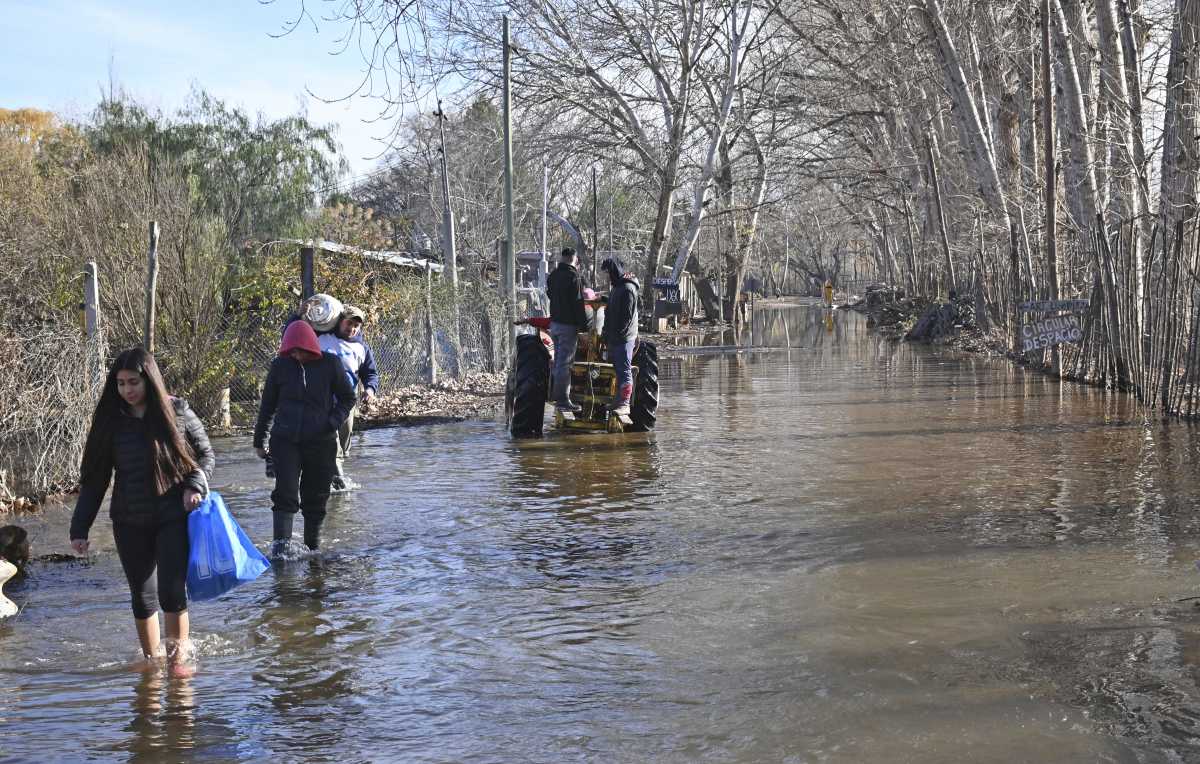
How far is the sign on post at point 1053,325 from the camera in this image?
21.9 m

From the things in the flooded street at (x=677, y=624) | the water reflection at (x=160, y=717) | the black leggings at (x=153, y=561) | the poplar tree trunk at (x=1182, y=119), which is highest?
the poplar tree trunk at (x=1182, y=119)

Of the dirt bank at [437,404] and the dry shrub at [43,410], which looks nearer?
the dry shrub at [43,410]

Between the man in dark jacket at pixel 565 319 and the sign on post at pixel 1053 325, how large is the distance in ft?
32.4

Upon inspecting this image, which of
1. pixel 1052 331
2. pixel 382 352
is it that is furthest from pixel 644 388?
pixel 1052 331

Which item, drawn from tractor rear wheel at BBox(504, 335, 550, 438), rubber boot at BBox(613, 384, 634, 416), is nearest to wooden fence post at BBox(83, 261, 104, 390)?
tractor rear wheel at BBox(504, 335, 550, 438)

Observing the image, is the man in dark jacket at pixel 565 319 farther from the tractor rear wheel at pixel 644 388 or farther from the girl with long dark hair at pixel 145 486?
the girl with long dark hair at pixel 145 486

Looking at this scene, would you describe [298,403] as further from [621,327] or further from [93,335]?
[621,327]

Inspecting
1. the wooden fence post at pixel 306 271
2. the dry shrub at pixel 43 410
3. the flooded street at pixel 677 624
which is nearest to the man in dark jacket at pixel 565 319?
the flooded street at pixel 677 624

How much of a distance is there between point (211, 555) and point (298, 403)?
2.53 meters

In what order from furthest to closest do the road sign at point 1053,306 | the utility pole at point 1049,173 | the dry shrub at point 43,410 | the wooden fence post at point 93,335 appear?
the utility pole at point 1049,173, the road sign at point 1053,306, the wooden fence post at point 93,335, the dry shrub at point 43,410

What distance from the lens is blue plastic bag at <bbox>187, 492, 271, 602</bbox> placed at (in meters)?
6.34

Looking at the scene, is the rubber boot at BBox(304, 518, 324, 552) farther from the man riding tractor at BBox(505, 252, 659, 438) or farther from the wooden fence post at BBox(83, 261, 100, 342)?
the man riding tractor at BBox(505, 252, 659, 438)

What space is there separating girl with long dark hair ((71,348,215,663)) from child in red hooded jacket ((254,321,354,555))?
7.41 ft

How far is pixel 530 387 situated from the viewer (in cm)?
1520
